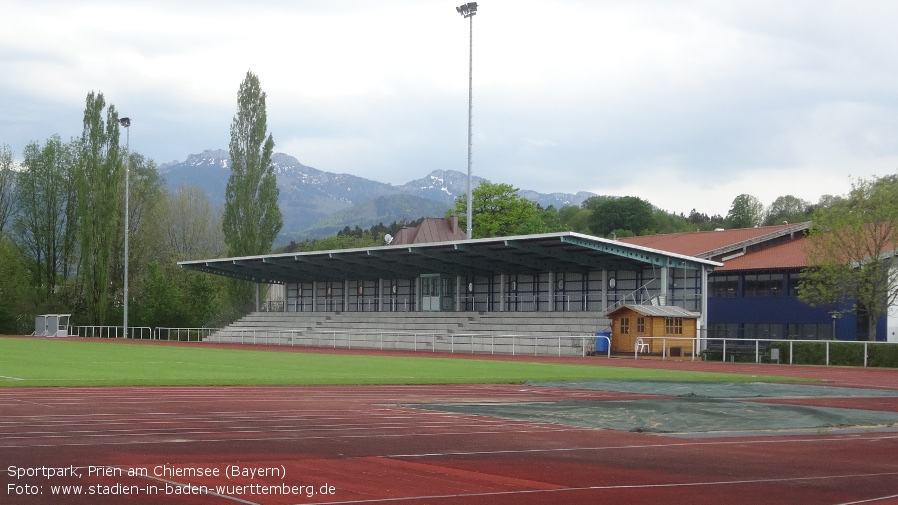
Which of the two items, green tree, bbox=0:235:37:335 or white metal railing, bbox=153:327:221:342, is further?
green tree, bbox=0:235:37:335

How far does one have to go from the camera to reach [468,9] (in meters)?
55.6

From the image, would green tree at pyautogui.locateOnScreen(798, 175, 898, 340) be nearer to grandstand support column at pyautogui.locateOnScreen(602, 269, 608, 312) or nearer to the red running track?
grandstand support column at pyautogui.locateOnScreen(602, 269, 608, 312)

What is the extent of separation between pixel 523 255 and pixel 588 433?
36366 mm

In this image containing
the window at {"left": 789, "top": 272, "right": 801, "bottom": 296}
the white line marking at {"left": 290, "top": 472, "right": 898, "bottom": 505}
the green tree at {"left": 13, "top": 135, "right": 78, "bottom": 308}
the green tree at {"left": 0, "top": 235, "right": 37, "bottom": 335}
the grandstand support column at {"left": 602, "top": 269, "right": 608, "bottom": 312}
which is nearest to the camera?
the white line marking at {"left": 290, "top": 472, "right": 898, "bottom": 505}

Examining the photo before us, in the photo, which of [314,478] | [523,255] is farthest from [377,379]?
[523,255]

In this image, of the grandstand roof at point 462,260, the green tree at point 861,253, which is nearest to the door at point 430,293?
the grandstand roof at point 462,260

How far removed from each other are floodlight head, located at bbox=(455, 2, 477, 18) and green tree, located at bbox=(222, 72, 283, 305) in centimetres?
1913

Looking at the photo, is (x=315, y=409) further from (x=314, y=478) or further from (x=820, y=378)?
(x=820, y=378)

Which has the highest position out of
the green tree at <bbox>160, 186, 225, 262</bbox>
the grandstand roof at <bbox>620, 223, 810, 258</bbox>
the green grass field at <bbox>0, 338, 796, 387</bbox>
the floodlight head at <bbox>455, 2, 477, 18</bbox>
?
the floodlight head at <bbox>455, 2, 477, 18</bbox>

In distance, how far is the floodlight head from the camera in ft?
181

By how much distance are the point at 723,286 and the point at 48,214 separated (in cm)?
5237

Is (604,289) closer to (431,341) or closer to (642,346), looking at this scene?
→ (642,346)

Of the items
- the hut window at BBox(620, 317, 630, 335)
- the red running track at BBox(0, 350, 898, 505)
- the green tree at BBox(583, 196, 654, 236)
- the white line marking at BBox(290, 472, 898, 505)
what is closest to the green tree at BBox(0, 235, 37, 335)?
the hut window at BBox(620, 317, 630, 335)

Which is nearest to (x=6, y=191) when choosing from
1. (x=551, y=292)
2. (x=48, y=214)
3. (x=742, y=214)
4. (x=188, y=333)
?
(x=48, y=214)
